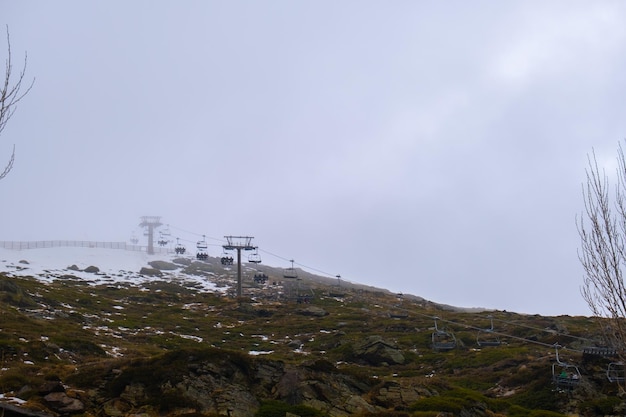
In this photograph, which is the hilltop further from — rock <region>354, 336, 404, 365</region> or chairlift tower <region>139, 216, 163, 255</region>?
chairlift tower <region>139, 216, 163, 255</region>

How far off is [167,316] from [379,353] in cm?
3208

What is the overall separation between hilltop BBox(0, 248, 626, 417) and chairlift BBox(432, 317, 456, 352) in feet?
0.80

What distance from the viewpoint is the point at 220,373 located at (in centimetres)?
2762

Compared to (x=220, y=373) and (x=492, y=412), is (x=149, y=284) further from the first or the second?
(x=492, y=412)

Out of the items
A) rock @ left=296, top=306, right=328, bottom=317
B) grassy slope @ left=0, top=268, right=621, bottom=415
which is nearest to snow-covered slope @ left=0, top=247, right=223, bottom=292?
grassy slope @ left=0, top=268, right=621, bottom=415

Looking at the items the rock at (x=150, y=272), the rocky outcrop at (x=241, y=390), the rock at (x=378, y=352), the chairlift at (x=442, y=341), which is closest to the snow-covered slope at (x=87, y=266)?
the rock at (x=150, y=272)

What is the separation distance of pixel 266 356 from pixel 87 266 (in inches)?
3174

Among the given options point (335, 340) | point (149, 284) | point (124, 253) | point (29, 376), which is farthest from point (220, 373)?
point (124, 253)

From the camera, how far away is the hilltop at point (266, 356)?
24.7 metres

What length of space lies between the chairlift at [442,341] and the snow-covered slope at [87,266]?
5486 centimetres

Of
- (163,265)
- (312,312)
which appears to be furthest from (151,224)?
(312,312)

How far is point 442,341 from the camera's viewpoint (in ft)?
173

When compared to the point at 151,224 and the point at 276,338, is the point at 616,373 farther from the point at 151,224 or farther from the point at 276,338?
the point at 151,224

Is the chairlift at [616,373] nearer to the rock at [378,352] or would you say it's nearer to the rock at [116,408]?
the rock at [378,352]
